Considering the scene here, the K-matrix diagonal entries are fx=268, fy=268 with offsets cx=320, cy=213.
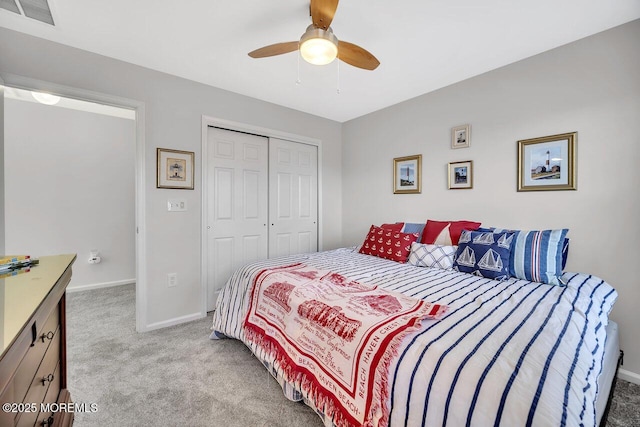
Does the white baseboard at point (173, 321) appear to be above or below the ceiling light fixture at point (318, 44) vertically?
below

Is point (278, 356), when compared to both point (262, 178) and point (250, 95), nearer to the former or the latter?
point (262, 178)

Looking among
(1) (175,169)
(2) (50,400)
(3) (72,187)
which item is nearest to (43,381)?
(2) (50,400)

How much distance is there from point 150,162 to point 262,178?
122 centimetres

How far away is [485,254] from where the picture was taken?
202 cm

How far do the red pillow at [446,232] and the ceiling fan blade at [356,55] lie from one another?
1.57 meters

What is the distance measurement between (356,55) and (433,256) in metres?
1.70

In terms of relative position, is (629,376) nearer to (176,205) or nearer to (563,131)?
(563,131)

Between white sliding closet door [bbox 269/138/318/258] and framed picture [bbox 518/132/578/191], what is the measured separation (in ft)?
7.91

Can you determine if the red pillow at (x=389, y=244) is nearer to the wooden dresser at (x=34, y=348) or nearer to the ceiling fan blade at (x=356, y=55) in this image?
the ceiling fan blade at (x=356, y=55)

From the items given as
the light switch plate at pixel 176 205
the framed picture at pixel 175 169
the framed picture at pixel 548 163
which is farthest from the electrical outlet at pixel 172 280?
the framed picture at pixel 548 163

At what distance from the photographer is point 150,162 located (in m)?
2.54

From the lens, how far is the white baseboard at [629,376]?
1.83m

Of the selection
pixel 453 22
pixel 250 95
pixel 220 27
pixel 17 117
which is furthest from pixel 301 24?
pixel 17 117

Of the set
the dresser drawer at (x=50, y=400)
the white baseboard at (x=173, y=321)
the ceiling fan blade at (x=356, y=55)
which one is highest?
the ceiling fan blade at (x=356, y=55)
